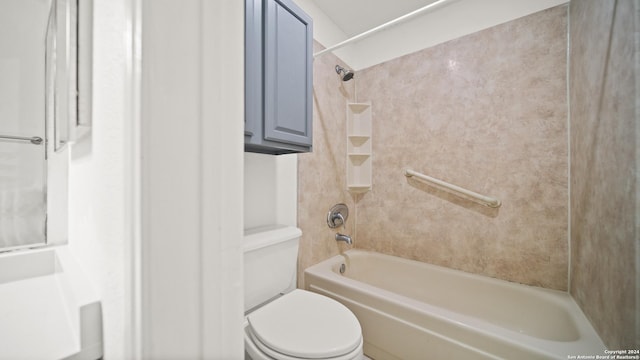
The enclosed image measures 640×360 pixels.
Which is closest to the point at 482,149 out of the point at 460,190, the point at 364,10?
the point at 460,190

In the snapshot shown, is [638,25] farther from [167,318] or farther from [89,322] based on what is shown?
[89,322]

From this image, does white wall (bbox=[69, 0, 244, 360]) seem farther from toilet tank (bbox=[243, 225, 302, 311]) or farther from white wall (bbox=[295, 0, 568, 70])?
white wall (bbox=[295, 0, 568, 70])

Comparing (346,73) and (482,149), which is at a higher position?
(346,73)

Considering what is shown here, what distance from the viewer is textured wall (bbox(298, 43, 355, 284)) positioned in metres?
1.53

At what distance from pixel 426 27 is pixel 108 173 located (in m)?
2.04

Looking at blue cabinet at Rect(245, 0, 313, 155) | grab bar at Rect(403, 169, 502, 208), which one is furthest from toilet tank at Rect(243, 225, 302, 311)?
grab bar at Rect(403, 169, 502, 208)

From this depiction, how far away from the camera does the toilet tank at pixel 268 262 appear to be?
1.02 metres

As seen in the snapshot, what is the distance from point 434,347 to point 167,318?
115cm

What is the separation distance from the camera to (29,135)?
892 millimetres

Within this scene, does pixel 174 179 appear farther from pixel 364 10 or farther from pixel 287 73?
pixel 364 10

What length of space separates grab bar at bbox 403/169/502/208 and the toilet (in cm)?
99

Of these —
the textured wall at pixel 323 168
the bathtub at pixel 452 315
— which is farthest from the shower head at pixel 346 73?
the bathtub at pixel 452 315

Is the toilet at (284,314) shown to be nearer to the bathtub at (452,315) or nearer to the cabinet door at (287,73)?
the bathtub at (452,315)

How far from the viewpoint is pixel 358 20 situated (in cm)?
179
